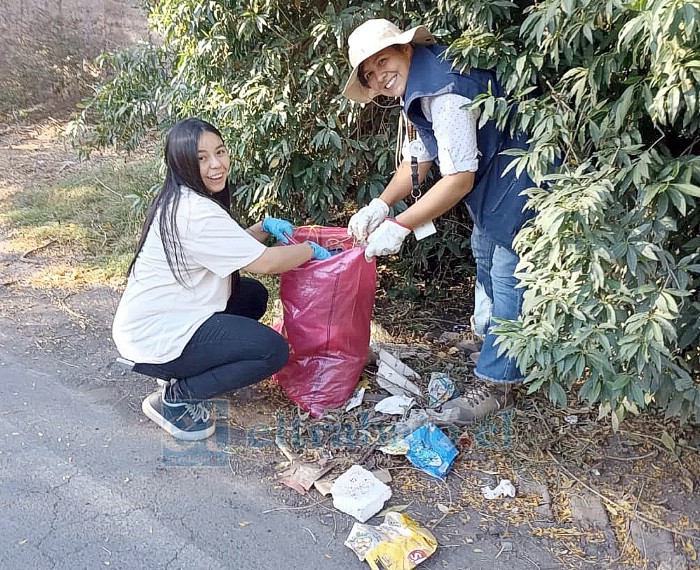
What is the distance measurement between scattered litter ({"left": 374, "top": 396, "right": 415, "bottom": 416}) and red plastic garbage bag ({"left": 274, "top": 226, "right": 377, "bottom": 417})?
0.47 ft

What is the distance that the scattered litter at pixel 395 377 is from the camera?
3.07 metres

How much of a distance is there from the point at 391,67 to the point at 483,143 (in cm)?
Answer: 43

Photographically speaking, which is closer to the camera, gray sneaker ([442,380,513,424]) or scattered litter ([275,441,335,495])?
scattered litter ([275,441,335,495])

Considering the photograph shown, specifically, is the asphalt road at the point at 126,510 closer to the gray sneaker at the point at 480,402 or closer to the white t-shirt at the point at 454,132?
the gray sneaker at the point at 480,402

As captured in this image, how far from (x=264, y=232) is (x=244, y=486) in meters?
1.07

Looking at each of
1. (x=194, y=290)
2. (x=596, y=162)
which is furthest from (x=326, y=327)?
(x=596, y=162)

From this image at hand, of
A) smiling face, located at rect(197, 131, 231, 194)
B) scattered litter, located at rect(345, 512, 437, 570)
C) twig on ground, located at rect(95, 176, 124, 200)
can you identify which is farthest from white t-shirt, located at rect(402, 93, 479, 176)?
twig on ground, located at rect(95, 176, 124, 200)

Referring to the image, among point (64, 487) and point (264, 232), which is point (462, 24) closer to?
point (264, 232)

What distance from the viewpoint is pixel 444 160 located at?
2.48 meters

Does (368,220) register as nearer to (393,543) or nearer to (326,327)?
(326,327)

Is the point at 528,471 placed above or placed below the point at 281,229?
below

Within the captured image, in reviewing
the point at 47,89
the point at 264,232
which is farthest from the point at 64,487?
the point at 47,89

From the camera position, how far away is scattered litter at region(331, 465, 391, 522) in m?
2.37

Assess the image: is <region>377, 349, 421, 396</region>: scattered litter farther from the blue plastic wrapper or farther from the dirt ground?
the blue plastic wrapper
